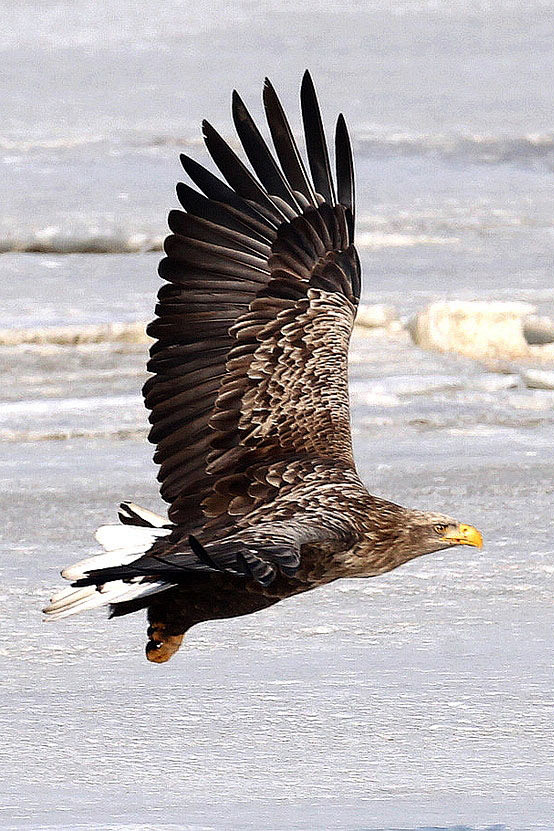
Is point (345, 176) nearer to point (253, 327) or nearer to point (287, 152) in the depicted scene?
point (287, 152)

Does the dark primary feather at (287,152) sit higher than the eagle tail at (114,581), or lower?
higher

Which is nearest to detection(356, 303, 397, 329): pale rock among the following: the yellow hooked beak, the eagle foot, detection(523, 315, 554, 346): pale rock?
detection(523, 315, 554, 346): pale rock

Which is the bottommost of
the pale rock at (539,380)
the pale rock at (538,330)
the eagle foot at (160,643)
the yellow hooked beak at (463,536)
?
the eagle foot at (160,643)

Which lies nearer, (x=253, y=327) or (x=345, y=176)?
(x=253, y=327)

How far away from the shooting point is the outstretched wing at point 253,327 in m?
4.29

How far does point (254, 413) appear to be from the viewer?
437 centimetres

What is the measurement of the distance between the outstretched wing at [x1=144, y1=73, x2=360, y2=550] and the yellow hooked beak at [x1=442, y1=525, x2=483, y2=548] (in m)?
0.31

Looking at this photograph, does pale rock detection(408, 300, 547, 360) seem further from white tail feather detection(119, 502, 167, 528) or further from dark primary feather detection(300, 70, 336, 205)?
white tail feather detection(119, 502, 167, 528)

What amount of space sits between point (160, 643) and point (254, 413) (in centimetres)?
76

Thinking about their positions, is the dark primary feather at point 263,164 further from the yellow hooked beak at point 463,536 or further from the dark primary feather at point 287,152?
the yellow hooked beak at point 463,536

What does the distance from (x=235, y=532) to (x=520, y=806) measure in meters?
0.84

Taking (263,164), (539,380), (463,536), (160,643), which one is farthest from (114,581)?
(539,380)

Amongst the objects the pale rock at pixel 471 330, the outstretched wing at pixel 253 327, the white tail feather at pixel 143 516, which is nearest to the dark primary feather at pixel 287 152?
the outstretched wing at pixel 253 327

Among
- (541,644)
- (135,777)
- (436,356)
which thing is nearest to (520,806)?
(135,777)
